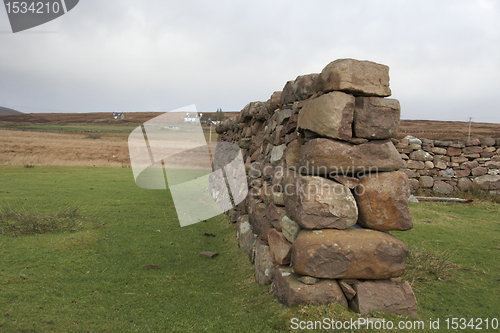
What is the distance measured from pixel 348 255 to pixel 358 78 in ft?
5.64

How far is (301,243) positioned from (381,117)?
1486 millimetres

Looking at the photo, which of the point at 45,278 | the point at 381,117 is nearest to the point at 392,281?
the point at 381,117

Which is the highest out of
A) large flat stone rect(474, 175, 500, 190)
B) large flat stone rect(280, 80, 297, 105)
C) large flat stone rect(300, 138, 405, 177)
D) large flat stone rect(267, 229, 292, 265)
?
large flat stone rect(280, 80, 297, 105)

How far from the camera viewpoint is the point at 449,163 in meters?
11.5

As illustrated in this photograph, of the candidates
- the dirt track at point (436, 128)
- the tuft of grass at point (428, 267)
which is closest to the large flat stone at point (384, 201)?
the tuft of grass at point (428, 267)

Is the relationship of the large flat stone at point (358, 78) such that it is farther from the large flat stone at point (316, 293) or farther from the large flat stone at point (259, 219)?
the large flat stone at point (259, 219)

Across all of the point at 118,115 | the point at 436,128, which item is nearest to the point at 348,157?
the point at 436,128

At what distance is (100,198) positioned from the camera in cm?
960

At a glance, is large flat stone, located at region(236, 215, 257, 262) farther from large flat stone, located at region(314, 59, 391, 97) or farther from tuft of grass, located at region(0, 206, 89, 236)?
tuft of grass, located at region(0, 206, 89, 236)

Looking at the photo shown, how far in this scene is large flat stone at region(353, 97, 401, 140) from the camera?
3.25m

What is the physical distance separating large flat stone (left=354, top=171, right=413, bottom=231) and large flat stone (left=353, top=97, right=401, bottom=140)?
43cm

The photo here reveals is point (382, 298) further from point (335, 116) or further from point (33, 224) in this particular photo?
point (33, 224)

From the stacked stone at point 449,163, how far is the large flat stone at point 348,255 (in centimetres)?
888

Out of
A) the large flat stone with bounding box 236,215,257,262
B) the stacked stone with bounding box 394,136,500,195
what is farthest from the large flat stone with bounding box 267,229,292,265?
the stacked stone with bounding box 394,136,500,195
